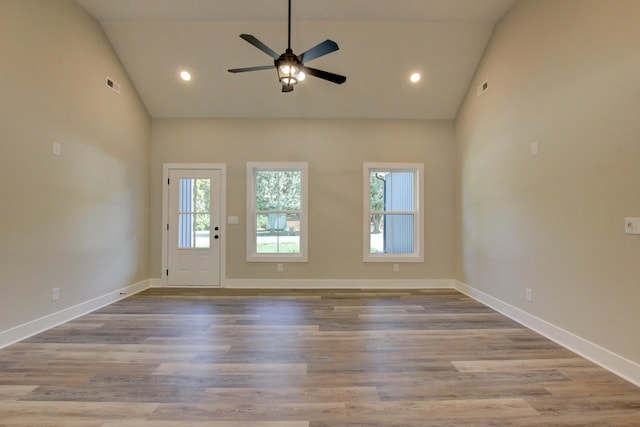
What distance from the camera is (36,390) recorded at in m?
2.06

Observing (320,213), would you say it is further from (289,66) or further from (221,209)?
(289,66)

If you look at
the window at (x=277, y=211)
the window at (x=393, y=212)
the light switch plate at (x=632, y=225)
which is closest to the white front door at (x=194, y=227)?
the window at (x=277, y=211)

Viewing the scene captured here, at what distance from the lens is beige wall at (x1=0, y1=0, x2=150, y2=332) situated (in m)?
2.87

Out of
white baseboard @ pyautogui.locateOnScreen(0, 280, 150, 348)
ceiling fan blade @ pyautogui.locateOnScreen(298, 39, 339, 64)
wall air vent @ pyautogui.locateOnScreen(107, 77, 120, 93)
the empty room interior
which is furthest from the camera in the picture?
wall air vent @ pyautogui.locateOnScreen(107, 77, 120, 93)

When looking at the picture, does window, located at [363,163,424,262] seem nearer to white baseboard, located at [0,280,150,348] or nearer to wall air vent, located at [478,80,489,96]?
wall air vent, located at [478,80,489,96]

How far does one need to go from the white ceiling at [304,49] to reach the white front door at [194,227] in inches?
44.9

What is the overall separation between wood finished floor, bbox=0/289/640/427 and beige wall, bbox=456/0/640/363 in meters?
0.49

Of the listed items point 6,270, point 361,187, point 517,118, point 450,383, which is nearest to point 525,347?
point 450,383

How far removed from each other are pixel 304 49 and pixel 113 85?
2.73 metres

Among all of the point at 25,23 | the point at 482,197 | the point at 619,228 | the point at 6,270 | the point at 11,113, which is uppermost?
the point at 25,23

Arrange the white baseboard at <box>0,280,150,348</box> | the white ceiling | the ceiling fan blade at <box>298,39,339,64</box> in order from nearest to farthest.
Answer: the ceiling fan blade at <box>298,39,339,64</box>
the white baseboard at <box>0,280,150,348</box>
the white ceiling

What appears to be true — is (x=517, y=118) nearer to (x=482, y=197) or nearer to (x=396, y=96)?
(x=482, y=197)

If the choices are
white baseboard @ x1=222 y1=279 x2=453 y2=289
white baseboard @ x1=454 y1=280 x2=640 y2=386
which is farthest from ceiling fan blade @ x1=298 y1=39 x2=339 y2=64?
white baseboard @ x1=222 y1=279 x2=453 y2=289

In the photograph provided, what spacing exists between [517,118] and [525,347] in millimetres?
2470
